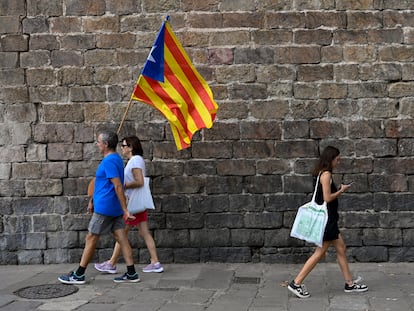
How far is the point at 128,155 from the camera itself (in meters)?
8.23

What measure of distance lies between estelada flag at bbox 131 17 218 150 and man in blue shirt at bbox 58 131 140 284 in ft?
2.24

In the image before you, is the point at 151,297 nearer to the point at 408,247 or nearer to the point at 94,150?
the point at 94,150

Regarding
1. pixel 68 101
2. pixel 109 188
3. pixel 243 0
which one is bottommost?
pixel 109 188

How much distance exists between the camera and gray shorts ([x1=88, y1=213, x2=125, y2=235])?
7539 mm

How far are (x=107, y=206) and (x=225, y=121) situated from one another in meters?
2.10

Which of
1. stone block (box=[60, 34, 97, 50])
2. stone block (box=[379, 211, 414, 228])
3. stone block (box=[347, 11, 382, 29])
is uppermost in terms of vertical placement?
A: stone block (box=[347, 11, 382, 29])

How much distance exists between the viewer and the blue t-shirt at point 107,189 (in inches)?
Answer: 294

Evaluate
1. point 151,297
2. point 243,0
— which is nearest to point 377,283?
point 151,297

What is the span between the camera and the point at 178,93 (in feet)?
25.7

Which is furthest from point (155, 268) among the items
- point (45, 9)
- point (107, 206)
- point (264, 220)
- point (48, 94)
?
point (45, 9)

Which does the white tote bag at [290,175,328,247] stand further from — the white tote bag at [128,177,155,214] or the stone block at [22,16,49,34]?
the stone block at [22,16,49,34]

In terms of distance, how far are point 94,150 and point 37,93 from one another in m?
1.07

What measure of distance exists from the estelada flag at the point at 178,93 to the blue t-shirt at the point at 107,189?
2.55 ft

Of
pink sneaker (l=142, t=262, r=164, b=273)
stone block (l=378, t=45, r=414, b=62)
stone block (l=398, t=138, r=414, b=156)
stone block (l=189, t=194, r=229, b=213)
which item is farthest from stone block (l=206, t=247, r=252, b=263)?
stone block (l=378, t=45, r=414, b=62)
